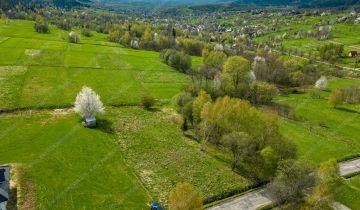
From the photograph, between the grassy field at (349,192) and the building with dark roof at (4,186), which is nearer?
the building with dark roof at (4,186)

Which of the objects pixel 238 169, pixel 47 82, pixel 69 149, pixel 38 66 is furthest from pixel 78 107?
pixel 38 66

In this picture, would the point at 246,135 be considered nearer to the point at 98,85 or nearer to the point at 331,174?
the point at 331,174

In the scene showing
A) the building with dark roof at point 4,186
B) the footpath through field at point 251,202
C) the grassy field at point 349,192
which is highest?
the building with dark roof at point 4,186

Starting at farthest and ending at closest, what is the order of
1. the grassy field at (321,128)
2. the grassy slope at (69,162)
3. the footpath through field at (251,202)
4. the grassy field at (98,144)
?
the grassy field at (321,128), the grassy field at (98,144), the footpath through field at (251,202), the grassy slope at (69,162)

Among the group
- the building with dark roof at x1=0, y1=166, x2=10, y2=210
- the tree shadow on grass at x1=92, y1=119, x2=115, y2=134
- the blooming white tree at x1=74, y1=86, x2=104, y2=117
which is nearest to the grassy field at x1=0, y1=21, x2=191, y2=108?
the tree shadow on grass at x1=92, y1=119, x2=115, y2=134

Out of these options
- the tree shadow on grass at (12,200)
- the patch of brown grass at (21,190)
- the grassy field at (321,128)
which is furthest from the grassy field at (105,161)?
the grassy field at (321,128)

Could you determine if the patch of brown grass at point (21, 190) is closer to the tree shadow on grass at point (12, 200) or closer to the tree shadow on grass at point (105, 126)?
the tree shadow on grass at point (12, 200)

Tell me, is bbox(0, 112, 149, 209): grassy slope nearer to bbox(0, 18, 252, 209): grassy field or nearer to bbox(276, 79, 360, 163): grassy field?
bbox(0, 18, 252, 209): grassy field

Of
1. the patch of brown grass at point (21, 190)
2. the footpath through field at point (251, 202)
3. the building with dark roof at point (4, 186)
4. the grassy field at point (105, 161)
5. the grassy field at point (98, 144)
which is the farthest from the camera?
the grassy field at point (98, 144)

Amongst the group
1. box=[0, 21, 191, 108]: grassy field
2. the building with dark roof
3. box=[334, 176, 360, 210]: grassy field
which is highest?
box=[0, 21, 191, 108]: grassy field
